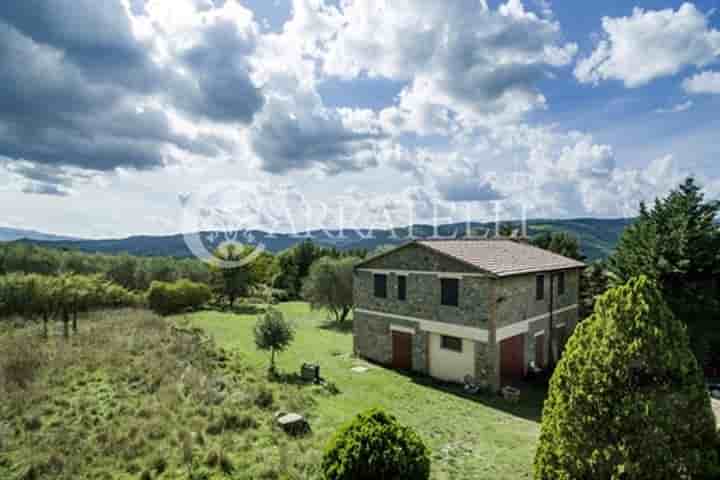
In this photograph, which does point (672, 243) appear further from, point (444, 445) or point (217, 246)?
point (217, 246)

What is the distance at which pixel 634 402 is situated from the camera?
4.68m

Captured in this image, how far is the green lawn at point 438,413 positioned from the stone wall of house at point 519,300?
304 centimetres

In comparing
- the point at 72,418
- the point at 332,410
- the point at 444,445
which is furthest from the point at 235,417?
the point at 444,445

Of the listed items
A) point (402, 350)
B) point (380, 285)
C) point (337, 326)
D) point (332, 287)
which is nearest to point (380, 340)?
point (402, 350)

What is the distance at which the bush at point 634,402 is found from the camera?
4543 mm

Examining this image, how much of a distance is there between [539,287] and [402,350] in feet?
22.4

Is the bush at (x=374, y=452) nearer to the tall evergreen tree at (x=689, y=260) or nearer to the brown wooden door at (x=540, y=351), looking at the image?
the brown wooden door at (x=540, y=351)

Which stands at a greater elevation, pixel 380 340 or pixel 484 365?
pixel 484 365

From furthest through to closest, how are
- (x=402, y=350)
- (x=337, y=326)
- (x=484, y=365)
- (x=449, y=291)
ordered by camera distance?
(x=337, y=326) → (x=402, y=350) → (x=449, y=291) → (x=484, y=365)

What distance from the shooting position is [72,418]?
9703mm

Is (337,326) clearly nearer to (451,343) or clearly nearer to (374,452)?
(451,343)

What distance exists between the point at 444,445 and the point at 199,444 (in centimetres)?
584

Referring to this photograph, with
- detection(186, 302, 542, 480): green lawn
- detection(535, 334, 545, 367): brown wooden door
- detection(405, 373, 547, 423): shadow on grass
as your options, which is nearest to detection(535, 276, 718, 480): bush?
detection(186, 302, 542, 480): green lawn

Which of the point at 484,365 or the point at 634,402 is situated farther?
the point at 484,365
